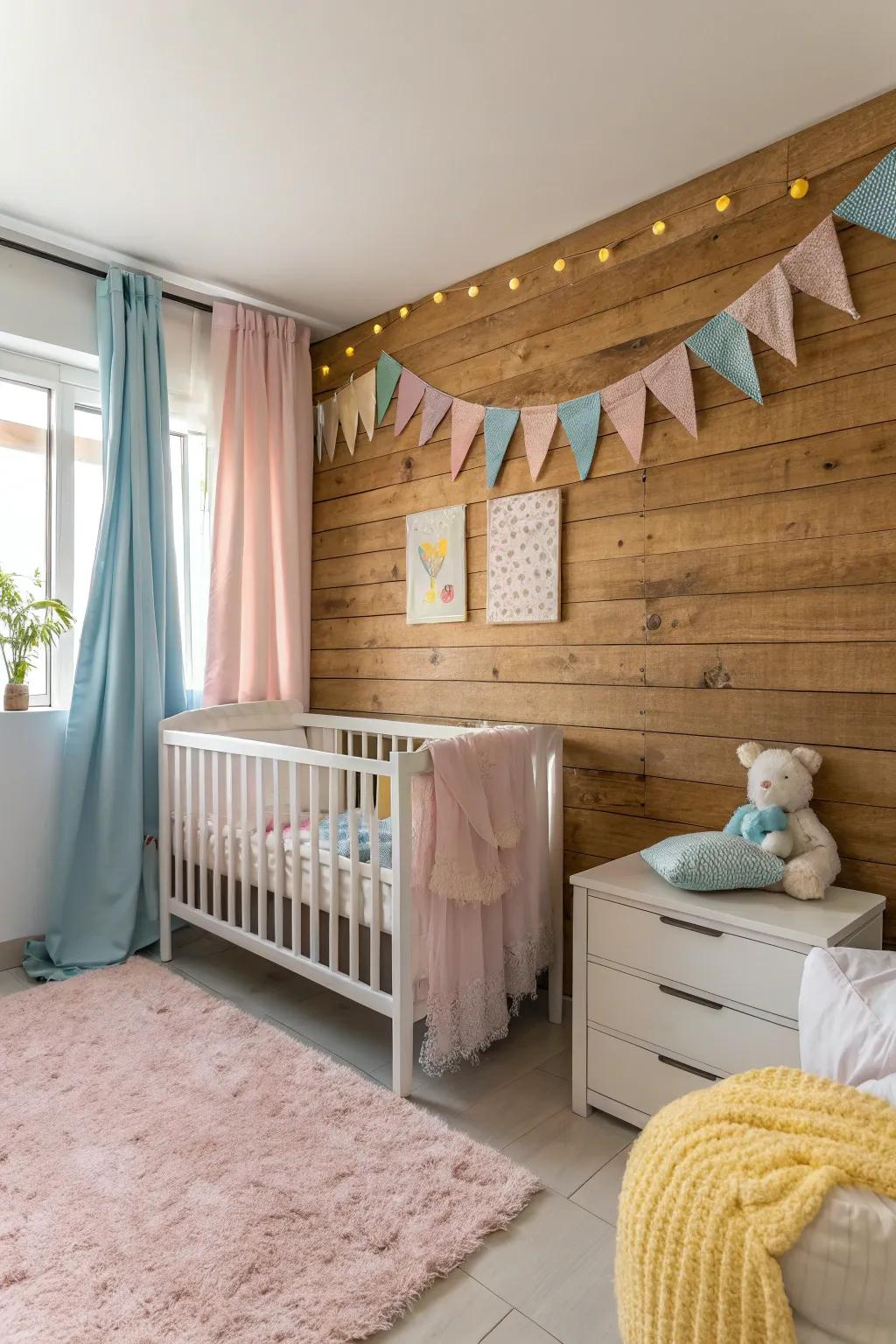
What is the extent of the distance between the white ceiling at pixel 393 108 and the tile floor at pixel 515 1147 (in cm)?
233

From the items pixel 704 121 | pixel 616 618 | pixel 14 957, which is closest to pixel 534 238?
pixel 704 121

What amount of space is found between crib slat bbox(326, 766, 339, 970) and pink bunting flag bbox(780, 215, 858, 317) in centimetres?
162

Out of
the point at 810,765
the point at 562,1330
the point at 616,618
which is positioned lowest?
the point at 562,1330

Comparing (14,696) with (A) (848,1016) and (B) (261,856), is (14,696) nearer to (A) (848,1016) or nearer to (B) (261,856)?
(B) (261,856)

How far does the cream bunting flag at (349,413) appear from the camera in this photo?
317 centimetres

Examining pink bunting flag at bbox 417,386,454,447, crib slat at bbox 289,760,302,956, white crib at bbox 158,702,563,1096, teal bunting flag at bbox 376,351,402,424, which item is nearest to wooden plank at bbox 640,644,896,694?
white crib at bbox 158,702,563,1096

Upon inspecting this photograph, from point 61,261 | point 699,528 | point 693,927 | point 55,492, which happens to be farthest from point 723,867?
point 61,261

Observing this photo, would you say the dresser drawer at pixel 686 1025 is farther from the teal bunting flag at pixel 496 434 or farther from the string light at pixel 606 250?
the string light at pixel 606 250

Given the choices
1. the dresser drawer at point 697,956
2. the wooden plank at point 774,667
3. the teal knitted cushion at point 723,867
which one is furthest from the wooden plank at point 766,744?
the dresser drawer at point 697,956

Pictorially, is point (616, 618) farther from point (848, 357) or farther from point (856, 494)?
point (848, 357)

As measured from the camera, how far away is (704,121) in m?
1.95

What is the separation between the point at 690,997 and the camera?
171 cm

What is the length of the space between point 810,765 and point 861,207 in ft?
4.07

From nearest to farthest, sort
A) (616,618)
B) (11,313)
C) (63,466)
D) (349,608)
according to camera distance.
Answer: (616,618), (11,313), (63,466), (349,608)
